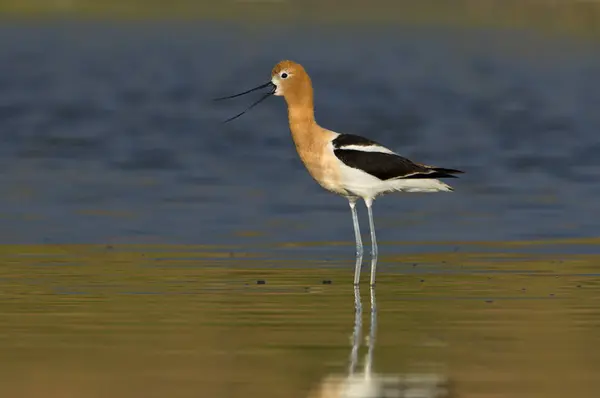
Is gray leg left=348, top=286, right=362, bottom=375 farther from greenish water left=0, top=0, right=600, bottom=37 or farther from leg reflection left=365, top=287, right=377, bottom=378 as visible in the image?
greenish water left=0, top=0, right=600, bottom=37

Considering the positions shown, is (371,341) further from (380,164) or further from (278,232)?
(278,232)

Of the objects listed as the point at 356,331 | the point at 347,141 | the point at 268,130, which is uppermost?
the point at 268,130

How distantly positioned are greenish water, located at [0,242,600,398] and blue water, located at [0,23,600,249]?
1.75 m

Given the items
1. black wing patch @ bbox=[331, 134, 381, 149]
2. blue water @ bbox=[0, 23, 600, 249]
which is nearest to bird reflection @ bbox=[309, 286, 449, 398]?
black wing patch @ bbox=[331, 134, 381, 149]

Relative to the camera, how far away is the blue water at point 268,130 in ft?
52.6

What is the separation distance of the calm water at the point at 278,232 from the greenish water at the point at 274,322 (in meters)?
0.02

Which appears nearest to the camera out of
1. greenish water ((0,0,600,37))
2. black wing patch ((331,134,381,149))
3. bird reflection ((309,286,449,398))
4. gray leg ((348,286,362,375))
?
bird reflection ((309,286,449,398))

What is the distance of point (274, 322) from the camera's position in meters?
10.2

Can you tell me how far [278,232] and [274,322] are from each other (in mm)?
5167

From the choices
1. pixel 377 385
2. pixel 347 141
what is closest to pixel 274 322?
pixel 377 385

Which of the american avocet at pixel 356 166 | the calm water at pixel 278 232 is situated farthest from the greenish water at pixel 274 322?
the american avocet at pixel 356 166

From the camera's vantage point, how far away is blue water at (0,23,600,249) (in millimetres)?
16047

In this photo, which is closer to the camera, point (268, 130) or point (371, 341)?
point (371, 341)

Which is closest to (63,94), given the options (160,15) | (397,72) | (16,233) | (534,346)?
(397,72)
